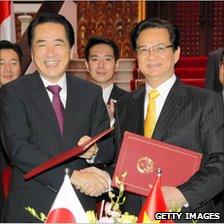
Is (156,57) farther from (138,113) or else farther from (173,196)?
(173,196)

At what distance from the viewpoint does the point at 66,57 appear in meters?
2.73

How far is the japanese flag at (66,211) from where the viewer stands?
6.08 feet

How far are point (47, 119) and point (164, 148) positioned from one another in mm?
582

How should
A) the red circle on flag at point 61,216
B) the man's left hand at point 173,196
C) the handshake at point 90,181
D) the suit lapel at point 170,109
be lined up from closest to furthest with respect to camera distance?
the red circle on flag at point 61,216
the man's left hand at point 173,196
the handshake at point 90,181
the suit lapel at point 170,109

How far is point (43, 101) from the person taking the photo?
8.68 feet

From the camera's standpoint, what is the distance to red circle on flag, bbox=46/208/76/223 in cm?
185

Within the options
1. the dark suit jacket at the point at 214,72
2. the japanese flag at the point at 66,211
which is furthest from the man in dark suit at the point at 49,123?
the dark suit jacket at the point at 214,72

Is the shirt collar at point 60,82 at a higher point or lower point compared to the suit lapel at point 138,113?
higher

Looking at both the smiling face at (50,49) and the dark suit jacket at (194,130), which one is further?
the smiling face at (50,49)

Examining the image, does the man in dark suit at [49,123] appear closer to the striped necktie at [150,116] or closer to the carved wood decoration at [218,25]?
the striped necktie at [150,116]

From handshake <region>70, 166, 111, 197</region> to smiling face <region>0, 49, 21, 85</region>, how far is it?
81.7 inches

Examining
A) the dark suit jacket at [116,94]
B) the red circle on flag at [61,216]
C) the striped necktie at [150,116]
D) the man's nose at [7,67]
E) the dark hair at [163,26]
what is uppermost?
the dark hair at [163,26]

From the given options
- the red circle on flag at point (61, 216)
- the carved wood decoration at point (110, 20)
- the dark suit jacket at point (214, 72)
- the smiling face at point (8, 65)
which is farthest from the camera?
the carved wood decoration at point (110, 20)

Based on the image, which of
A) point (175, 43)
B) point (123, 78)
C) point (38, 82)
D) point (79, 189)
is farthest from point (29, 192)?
point (123, 78)
